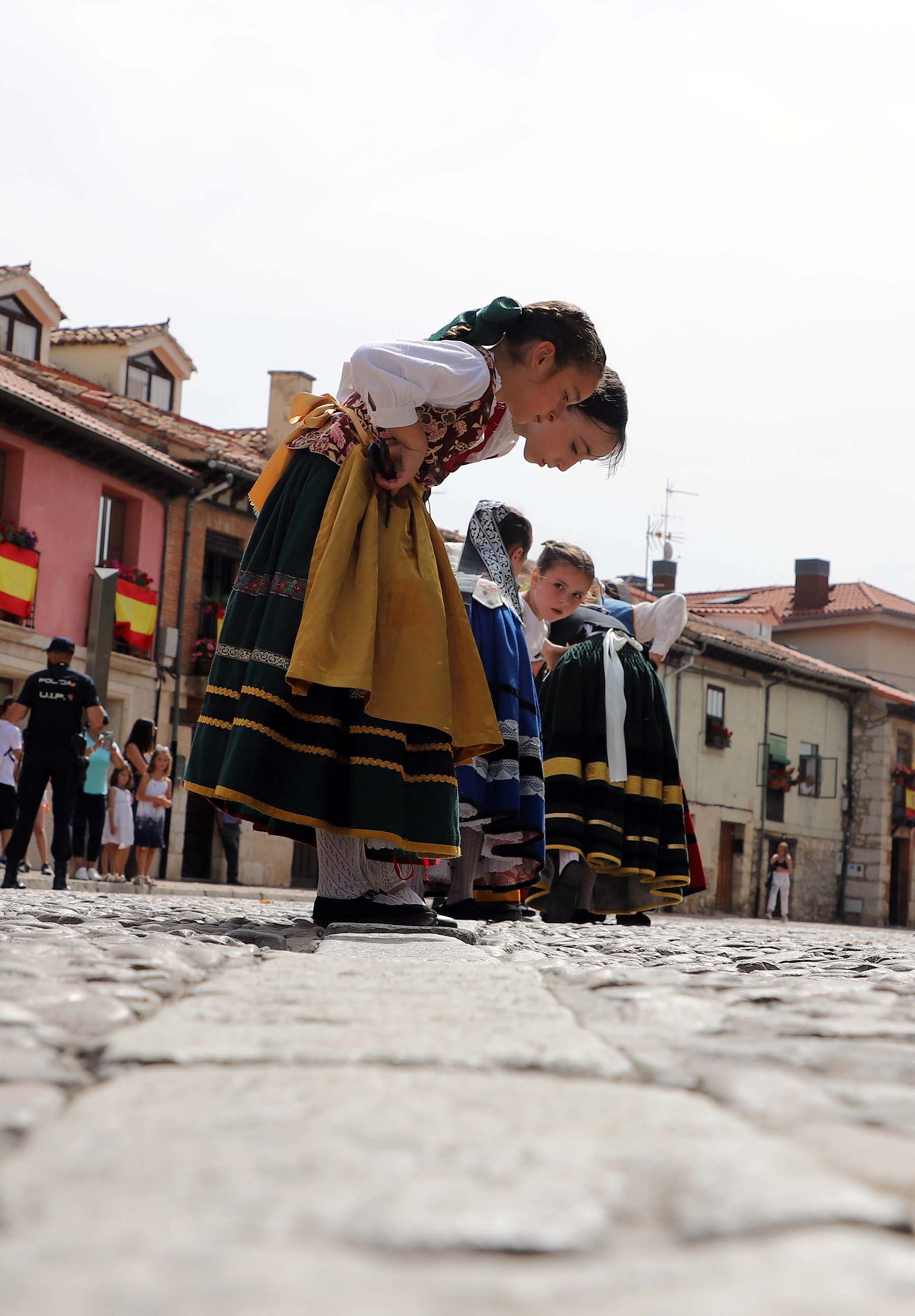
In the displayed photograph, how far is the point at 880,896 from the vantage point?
47719mm

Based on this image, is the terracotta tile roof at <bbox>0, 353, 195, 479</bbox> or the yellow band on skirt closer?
the yellow band on skirt

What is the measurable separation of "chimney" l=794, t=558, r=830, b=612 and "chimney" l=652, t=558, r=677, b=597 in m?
6.91

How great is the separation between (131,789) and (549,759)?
1047cm

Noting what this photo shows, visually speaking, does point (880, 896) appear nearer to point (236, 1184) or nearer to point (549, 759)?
point (549, 759)

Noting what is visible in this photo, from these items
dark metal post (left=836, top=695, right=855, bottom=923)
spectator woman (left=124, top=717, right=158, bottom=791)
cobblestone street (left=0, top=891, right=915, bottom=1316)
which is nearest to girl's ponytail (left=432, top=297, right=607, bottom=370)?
cobblestone street (left=0, top=891, right=915, bottom=1316)

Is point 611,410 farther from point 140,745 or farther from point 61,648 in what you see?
point 140,745

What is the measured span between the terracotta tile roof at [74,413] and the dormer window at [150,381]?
11.5 ft

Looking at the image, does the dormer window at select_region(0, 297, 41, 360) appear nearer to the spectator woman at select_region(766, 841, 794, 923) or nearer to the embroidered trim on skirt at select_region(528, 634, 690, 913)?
the spectator woman at select_region(766, 841, 794, 923)

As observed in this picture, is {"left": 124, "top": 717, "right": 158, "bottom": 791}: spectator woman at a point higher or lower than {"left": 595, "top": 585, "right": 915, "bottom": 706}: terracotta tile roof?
lower

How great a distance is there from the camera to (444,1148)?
121cm

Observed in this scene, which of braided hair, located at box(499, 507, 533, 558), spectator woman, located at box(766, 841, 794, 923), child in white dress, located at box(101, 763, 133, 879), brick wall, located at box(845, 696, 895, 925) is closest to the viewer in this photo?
braided hair, located at box(499, 507, 533, 558)

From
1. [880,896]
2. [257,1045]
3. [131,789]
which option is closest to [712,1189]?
[257,1045]

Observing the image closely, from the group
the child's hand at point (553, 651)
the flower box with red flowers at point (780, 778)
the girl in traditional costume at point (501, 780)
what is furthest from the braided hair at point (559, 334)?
the flower box with red flowers at point (780, 778)

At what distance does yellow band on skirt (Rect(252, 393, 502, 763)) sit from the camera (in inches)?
167
